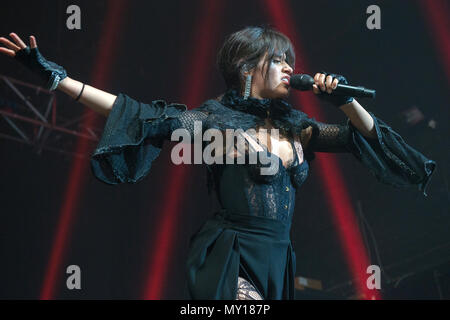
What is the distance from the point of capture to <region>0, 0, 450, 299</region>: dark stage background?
14.6 ft

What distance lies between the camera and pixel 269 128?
2186mm

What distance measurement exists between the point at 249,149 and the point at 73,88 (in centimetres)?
62

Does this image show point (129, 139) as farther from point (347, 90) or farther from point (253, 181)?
point (347, 90)

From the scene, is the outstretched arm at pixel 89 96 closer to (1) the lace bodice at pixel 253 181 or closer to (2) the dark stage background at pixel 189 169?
(1) the lace bodice at pixel 253 181

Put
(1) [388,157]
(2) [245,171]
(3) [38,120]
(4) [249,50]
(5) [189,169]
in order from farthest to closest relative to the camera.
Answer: (5) [189,169] → (3) [38,120] → (4) [249,50] → (1) [388,157] → (2) [245,171]

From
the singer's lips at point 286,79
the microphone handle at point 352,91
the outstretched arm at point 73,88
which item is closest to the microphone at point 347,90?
the microphone handle at point 352,91

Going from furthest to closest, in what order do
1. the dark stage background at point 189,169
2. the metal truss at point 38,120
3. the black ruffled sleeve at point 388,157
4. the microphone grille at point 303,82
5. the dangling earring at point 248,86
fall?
the metal truss at point 38,120 < the dark stage background at point 189,169 < the dangling earring at point 248,86 < the black ruffled sleeve at point 388,157 < the microphone grille at point 303,82

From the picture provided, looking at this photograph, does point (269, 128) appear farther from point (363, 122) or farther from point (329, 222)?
point (329, 222)

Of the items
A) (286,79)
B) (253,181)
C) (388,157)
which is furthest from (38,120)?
(388,157)

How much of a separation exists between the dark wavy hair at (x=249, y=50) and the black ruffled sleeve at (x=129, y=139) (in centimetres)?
38

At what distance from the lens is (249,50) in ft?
7.48

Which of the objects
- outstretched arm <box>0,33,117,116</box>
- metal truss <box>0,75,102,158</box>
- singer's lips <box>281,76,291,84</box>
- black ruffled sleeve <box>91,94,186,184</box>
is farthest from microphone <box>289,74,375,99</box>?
metal truss <box>0,75,102,158</box>

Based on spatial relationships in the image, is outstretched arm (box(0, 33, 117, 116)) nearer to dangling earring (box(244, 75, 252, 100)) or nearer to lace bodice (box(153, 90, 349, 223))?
lace bodice (box(153, 90, 349, 223))

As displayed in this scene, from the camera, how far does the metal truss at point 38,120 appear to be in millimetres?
5328
